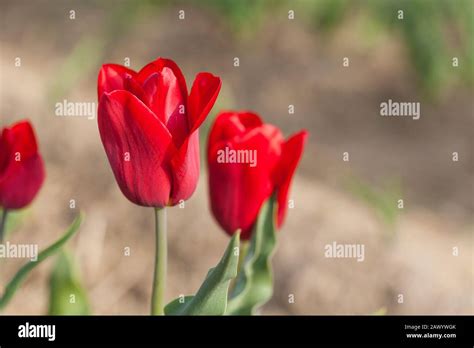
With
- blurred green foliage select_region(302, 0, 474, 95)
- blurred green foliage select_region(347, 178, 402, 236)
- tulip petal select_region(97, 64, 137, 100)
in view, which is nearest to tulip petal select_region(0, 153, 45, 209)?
tulip petal select_region(97, 64, 137, 100)

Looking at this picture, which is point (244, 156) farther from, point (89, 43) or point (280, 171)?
point (89, 43)

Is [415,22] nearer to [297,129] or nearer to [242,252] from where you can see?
[297,129]

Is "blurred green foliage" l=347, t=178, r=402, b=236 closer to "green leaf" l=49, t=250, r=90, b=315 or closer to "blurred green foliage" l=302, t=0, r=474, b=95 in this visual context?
"blurred green foliage" l=302, t=0, r=474, b=95

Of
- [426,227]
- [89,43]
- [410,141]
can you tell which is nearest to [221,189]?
[426,227]

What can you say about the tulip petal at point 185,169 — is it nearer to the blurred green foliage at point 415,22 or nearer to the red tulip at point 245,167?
the red tulip at point 245,167

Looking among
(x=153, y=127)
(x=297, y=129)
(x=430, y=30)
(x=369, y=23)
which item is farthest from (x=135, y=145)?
(x=369, y=23)

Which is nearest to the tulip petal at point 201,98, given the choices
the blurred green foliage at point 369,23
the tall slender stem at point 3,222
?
the tall slender stem at point 3,222
